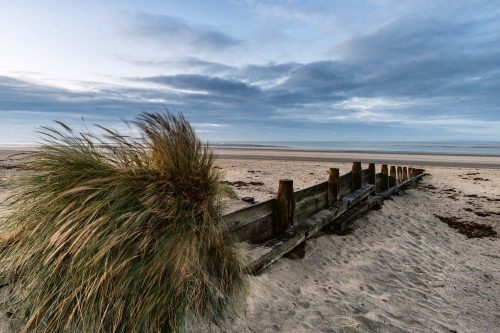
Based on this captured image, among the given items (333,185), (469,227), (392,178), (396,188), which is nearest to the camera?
(333,185)

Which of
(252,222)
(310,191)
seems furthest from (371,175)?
(252,222)

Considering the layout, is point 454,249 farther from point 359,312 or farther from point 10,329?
point 10,329

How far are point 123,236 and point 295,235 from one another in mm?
3058

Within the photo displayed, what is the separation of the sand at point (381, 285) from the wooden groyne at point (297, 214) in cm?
29

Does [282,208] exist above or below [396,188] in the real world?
above

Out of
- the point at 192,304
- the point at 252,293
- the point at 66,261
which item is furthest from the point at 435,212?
the point at 66,261

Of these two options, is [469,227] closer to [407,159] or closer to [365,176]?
[365,176]

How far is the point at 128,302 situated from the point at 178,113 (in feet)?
5.67

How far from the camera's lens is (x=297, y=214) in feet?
18.2

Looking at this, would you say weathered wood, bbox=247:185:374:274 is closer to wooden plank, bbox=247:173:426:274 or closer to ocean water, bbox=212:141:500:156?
wooden plank, bbox=247:173:426:274

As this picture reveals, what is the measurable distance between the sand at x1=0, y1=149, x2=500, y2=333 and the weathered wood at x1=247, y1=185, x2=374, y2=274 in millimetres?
174

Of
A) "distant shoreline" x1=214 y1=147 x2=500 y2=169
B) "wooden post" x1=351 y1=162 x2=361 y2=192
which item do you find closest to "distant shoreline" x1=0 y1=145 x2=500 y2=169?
"distant shoreline" x1=214 y1=147 x2=500 y2=169

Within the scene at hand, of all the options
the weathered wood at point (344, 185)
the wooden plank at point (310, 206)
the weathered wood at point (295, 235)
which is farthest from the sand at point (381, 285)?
the weathered wood at point (344, 185)

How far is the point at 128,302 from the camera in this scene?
90.5 inches
